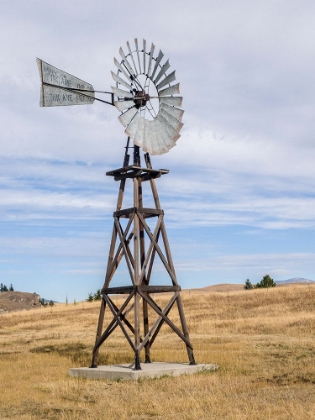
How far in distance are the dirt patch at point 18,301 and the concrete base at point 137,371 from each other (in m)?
47.0

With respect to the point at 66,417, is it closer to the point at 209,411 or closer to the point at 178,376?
the point at 209,411

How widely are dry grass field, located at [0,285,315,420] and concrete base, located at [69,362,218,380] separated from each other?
43 cm

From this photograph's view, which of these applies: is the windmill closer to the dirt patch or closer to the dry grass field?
the dry grass field

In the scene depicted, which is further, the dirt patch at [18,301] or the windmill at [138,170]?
the dirt patch at [18,301]

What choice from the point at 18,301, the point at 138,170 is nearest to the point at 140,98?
the point at 138,170

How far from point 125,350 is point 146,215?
9.27 m

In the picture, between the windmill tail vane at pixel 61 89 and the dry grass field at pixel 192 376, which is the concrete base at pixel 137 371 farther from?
the windmill tail vane at pixel 61 89

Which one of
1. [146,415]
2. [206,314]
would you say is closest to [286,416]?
[146,415]

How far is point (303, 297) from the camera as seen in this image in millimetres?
43625

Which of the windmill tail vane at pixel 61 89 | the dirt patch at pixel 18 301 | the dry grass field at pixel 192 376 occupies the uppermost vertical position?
the windmill tail vane at pixel 61 89

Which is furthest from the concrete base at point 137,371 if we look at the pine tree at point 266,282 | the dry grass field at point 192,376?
the pine tree at point 266,282

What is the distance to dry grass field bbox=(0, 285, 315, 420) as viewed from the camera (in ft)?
40.3

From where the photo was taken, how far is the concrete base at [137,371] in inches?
665

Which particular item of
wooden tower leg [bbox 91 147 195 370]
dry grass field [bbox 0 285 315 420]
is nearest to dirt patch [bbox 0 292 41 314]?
dry grass field [bbox 0 285 315 420]
